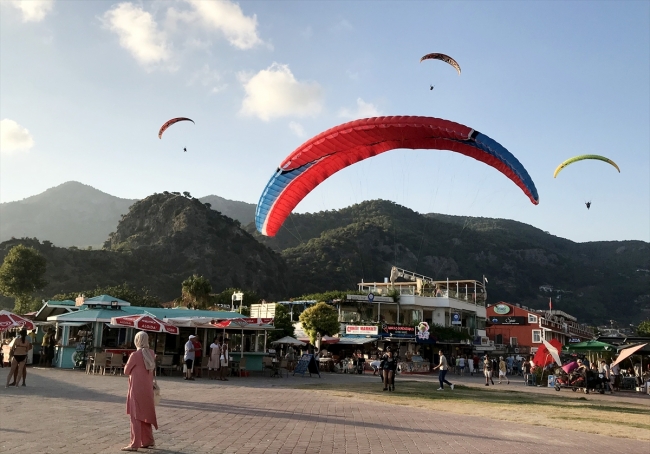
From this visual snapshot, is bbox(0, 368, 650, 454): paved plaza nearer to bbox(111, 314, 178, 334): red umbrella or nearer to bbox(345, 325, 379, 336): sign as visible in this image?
bbox(111, 314, 178, 334): red umbrella

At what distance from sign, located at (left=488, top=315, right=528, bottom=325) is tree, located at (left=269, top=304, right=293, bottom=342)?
33239mm

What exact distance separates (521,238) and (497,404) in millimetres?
136878

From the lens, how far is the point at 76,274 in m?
75.4

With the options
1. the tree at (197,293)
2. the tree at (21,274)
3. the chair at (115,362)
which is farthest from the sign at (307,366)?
the tree at (21,274)

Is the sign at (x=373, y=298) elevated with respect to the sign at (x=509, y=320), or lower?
elevated

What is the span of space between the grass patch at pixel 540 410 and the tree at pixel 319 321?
20.8 m

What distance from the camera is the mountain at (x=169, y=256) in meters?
77.1

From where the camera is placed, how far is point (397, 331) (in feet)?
134

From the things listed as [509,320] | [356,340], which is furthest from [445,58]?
[509,320]

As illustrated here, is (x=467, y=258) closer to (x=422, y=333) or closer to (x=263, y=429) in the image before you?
(x=422, y=333)

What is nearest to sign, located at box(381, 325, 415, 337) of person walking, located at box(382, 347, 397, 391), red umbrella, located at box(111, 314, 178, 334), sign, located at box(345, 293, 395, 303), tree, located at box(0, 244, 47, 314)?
sign, located at box(345, 293, 395, 303)

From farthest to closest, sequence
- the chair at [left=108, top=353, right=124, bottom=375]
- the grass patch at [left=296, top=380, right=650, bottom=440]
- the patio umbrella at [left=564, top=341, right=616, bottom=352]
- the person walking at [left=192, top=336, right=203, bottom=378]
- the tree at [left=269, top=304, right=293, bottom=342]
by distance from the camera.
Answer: the tree at [left=269, top=304, right=293, bottom=342], the patio umbrella at [left=564, top=341, right=616, bottom=352], the person walking at [left=192, top=336, right=203, bottom=378], the chair at [left=108, top=353, right=124, bottom=375], the grass patch at [left=296, top=380, right=650, bottom=440]

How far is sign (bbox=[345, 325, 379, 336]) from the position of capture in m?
39.5

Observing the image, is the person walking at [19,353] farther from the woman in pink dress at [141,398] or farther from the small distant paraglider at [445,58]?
the small distant paraglider at [445,58]
